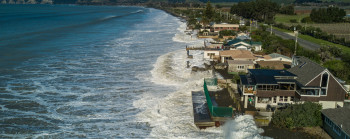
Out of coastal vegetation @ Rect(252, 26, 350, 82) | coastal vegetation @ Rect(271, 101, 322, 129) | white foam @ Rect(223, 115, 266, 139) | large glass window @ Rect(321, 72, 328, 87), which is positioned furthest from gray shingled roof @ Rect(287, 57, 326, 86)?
coastal vegetation @ Rect(252, 26, 350, 82)

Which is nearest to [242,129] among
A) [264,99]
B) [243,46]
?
[264,99]

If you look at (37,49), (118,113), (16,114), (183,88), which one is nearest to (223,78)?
(183,88)

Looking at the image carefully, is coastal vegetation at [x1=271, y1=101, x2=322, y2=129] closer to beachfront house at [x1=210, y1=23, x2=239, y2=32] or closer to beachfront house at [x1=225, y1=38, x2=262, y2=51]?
beachfront house at [x1=225, y1=38, x2=262, y2=51]

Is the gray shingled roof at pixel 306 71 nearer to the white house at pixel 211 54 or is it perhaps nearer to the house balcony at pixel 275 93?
the house balcony at pixel 275 93

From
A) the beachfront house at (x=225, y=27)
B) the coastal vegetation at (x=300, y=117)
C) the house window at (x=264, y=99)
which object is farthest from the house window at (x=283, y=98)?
the beachfront house at (x=225, y=27)

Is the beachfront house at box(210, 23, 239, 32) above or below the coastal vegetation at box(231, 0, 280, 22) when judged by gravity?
below

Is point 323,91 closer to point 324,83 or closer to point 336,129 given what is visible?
point 324,83

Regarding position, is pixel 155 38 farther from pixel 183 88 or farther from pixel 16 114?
pixel 16 114

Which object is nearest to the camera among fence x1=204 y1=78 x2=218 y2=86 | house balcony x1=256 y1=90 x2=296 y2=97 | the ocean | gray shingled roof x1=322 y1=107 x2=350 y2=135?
gray shingled roof x1=322 y1=107 x2=350 y2=135
